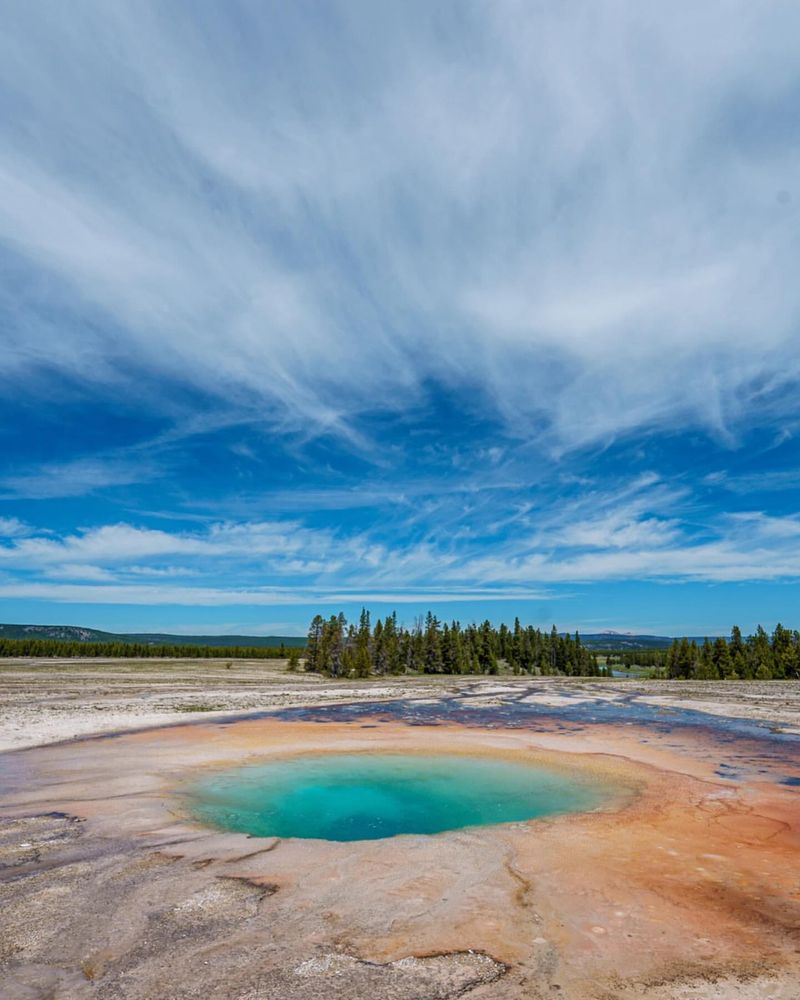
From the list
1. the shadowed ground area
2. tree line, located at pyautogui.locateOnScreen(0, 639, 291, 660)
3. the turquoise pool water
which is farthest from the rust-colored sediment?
tree line, located at pyautogui.locateOnScreen(0, 639, 291, 660)

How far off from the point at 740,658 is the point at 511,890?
93.9 meters

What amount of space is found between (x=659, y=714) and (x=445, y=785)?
22.2 m

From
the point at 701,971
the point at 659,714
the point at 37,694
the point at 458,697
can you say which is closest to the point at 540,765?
the point at 701,971

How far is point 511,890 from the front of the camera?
7.83 meters

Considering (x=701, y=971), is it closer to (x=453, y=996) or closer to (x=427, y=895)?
(x=453, y=996)

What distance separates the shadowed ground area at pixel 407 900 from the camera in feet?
18.6

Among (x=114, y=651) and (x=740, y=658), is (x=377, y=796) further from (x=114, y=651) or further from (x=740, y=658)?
(x=114, y=651)

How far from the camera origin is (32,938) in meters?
6.39

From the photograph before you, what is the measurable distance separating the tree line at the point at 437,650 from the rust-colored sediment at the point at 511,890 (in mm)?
67109

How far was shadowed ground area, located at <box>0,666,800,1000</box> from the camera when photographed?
566 centimetres

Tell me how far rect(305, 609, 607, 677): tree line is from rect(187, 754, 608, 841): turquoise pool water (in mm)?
61433

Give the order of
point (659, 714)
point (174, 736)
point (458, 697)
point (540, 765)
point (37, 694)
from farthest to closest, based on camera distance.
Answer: point (458, 697) → point (37, 694) → point (659, 714) → point (174, 736) → point (540, 765)

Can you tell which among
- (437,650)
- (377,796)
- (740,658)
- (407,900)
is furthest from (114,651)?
(407,900)

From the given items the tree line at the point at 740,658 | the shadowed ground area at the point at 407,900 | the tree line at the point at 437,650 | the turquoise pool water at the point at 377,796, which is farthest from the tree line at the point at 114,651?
the shadowed ground area at the point at 407,900
